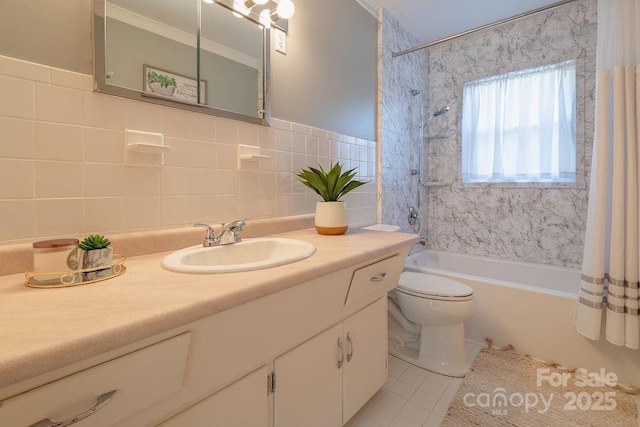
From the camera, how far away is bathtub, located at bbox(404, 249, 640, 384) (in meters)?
1.55

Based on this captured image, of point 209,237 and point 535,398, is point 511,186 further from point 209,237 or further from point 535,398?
point 209,237

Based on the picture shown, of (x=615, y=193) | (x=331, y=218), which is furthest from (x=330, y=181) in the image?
(x=615, y=193)

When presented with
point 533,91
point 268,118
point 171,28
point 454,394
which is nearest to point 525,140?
point 533,91

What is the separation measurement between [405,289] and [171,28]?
1696 mm

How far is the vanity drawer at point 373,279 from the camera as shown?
1.03 m

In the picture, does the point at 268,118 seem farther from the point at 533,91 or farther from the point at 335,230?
the point at 533,91

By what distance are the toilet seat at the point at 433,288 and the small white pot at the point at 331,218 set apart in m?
0.69

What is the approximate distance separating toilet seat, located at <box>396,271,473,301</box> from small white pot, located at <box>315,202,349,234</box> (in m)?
0.69

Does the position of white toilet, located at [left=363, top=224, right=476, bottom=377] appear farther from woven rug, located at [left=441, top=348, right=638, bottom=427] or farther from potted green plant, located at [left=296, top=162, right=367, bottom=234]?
potted green plant, located at [left=296, top=162, right=367, bottom=234]

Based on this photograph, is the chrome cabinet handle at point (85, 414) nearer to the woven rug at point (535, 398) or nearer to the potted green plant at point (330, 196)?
the potted green plant at point (330, 196)

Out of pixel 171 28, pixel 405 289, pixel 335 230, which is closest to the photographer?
pixel 171 28

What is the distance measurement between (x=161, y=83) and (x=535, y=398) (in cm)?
219

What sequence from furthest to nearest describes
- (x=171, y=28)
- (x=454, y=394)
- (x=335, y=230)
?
(x=454, y=394)
(x=335, y=230)
(x=171, y=28)

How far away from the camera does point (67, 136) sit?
807 millimetres
